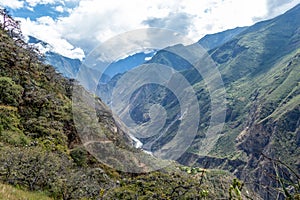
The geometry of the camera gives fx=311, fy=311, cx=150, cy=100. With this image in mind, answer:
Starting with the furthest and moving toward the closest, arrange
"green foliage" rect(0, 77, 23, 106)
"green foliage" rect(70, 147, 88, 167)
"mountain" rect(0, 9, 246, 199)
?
"green foliage" rect(0, 77, 23, 106)
"green foliage" rect(70, 147, 88, 167)
"mountain" rect(0, 9, 246, 199)

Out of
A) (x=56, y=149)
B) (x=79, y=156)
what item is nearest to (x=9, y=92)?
(x=56, y=149)

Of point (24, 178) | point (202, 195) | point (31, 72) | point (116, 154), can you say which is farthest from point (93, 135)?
point (202, 195)

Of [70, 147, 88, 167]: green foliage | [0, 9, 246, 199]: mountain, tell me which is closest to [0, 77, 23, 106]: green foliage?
[0, 9, 246, 199]: mountain

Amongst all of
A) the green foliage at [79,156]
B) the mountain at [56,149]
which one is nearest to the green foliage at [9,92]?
the mountain at [56,149]

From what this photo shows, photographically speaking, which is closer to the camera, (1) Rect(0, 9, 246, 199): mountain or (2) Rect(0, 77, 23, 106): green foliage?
(1) Rect(0, 9, 246, 199): mountain

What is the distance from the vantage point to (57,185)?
17594 mm

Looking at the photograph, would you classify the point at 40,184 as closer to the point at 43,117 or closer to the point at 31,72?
the point at 43,117

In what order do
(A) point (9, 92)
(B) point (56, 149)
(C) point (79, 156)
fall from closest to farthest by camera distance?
(B) point (56, 149) → (C) point (79, 156) → (A) point (9, 92)

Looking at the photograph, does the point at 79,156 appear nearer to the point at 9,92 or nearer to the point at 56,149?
the point at 56,149

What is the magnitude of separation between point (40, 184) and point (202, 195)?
15.6 m

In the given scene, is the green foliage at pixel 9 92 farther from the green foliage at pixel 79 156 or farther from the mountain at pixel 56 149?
the green foliage at pixel 79 156

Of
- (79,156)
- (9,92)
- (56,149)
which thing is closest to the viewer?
(56,149)

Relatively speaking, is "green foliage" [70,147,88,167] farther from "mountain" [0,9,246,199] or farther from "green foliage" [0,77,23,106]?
"green foliage" [0,77,23,106]

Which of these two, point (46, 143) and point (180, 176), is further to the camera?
point (180, 176)
